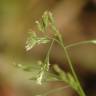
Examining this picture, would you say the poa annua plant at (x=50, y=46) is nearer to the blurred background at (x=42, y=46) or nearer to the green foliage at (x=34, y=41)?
the green foliage at (x=34, y=41)

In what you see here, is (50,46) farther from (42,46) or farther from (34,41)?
(42,46)

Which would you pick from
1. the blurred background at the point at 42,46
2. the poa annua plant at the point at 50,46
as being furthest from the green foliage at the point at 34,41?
the blurred background at the point at 42,46

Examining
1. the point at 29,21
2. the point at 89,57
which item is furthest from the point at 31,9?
the point at 89,57

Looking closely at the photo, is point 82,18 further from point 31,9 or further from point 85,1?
point 31,9

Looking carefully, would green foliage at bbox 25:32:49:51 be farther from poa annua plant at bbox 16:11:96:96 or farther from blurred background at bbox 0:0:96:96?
blurred background at bbox 0:0:96:96

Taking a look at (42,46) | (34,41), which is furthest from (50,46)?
(42,46)

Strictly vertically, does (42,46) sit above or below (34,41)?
below

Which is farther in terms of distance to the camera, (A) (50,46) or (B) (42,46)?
(B) (42,46)

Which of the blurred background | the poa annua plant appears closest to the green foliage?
the poa annua plant

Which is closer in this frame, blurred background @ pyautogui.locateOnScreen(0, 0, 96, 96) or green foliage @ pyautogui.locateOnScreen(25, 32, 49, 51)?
green foliage @ pyautogui.locateOnScreen(25, 32, 49, 51)
